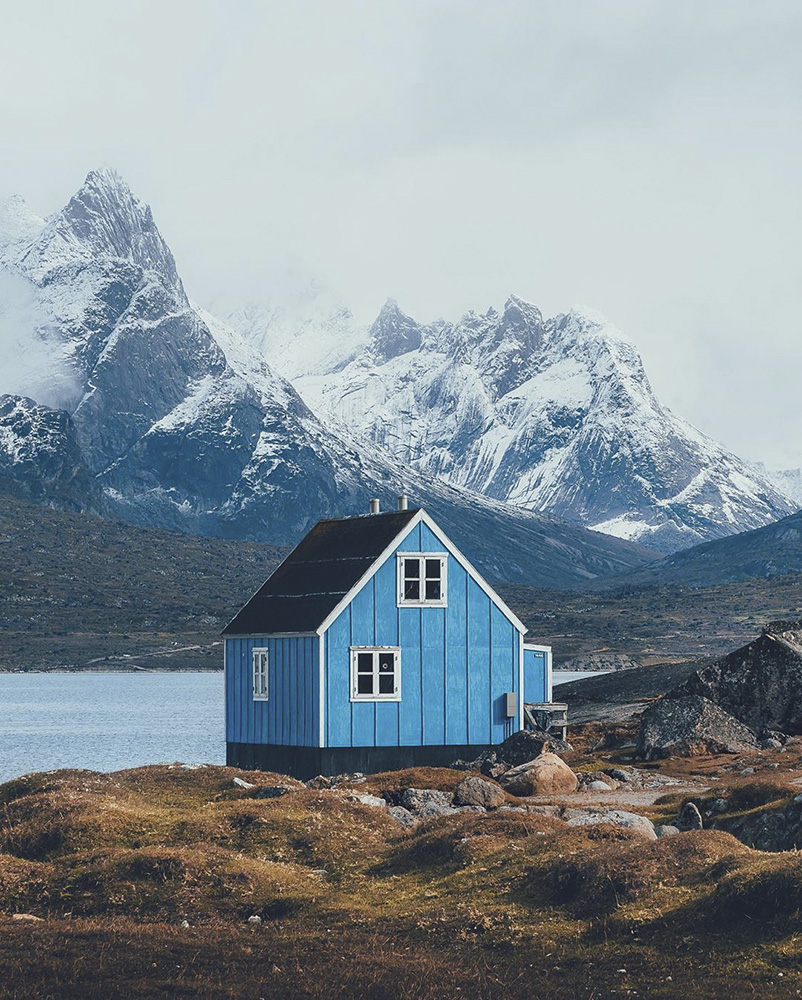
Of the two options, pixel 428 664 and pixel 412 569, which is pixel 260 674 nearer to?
pixel 428 664

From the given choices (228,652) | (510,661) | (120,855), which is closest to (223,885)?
(120,855)

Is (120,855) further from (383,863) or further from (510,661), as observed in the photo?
(510,661)

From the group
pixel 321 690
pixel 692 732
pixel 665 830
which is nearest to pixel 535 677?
pixel 692 732

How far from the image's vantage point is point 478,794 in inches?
1767

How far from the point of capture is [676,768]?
5406 cm

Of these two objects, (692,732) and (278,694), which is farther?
(278,694)

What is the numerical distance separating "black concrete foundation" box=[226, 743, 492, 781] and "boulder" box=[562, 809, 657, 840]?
52.2 feet

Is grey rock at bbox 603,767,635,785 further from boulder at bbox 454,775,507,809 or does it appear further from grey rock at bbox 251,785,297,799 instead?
grey rock at bbox 251,785,297,799

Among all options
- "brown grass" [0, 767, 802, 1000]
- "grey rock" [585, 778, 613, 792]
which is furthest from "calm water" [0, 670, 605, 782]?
"brown grass" [0, 767, 802, 1000]

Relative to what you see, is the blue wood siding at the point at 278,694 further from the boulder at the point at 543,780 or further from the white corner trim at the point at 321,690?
the boulder at the point at 543,780

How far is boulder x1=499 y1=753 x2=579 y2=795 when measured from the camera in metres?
49.0

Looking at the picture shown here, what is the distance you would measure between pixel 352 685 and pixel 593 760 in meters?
8.79

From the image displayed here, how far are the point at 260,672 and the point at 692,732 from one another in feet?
52.9

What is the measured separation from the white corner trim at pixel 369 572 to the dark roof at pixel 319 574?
0.56 ft
